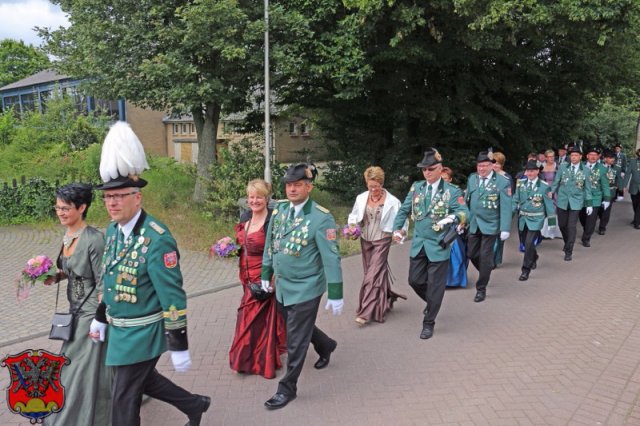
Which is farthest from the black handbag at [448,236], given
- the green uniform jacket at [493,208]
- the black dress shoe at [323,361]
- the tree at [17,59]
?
the tree at [17,59]

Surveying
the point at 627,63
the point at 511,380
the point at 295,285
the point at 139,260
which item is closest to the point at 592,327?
the point at 511,380

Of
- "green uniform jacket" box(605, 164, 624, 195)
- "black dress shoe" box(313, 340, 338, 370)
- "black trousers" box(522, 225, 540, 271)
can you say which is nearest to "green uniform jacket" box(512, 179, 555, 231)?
"black trousers" box(522, 225, 540, 271)

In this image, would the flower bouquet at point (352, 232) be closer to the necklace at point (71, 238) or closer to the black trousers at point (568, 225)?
the necklace at point (71, 238)

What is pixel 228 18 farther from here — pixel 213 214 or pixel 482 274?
pixel 482 274

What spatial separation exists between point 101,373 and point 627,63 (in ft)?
56.2

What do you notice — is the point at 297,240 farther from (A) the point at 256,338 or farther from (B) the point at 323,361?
(B) the point at 323,361

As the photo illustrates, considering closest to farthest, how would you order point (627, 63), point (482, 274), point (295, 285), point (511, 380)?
point (295, 285) < point (511, 380) < point (482, 274) < point (627, 63)

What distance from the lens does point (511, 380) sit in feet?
16.2

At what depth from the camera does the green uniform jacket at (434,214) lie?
5.86 m

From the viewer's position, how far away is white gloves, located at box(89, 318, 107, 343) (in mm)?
3564

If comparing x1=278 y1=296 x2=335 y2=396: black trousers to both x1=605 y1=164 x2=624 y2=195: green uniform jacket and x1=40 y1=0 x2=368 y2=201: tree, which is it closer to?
x1=40 y1=0 x2=368 y2=201: tree

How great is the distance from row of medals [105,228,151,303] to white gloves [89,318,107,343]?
1.29 feet

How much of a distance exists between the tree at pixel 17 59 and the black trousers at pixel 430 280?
7029cm

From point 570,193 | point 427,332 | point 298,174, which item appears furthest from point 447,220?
point 570,193
